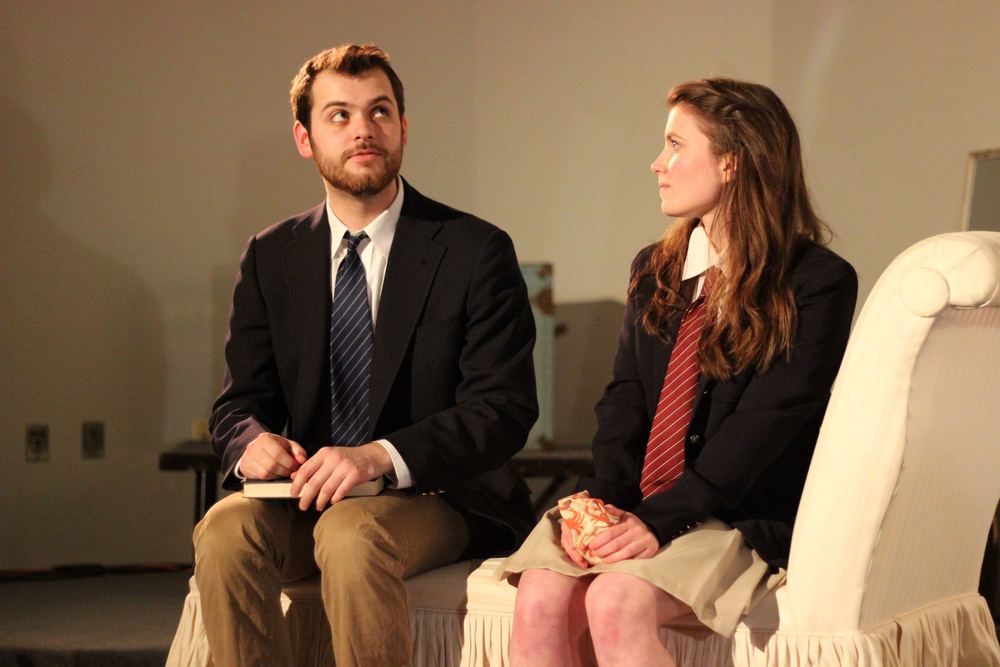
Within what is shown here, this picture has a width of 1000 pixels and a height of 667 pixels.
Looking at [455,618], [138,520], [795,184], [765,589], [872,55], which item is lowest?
[138,520]

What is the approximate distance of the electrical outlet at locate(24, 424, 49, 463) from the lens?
4.36 metres

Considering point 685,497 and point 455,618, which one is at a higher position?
point 685,497

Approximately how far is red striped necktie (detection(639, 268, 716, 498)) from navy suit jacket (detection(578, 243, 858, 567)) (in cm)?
2

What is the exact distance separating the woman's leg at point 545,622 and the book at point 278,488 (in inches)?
15.5

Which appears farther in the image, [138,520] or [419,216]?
[138,520]

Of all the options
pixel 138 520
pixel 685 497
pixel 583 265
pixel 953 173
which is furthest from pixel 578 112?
pixel 685 497

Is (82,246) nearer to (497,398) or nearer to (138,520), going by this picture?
(138,520)

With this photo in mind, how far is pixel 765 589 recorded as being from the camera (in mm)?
2027

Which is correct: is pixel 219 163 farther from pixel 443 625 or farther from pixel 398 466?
pixel 443 625

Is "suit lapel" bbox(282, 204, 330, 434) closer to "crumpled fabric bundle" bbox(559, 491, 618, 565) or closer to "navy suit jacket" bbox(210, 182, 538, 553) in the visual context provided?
"navy suit jacket" bbox(210, 182, 538, 553)

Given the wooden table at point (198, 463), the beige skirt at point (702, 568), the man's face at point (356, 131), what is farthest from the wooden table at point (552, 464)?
the beige skirt at point (702, 568)

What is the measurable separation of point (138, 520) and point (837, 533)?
3.18 meters

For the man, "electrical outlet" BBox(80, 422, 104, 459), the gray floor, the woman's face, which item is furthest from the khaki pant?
"electrical outlet" BBox(80, 422, 104, 459)

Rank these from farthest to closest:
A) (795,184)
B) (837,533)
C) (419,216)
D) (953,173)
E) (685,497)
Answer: (953,173), (419,216), (795,184), (685,497), (837,533)
